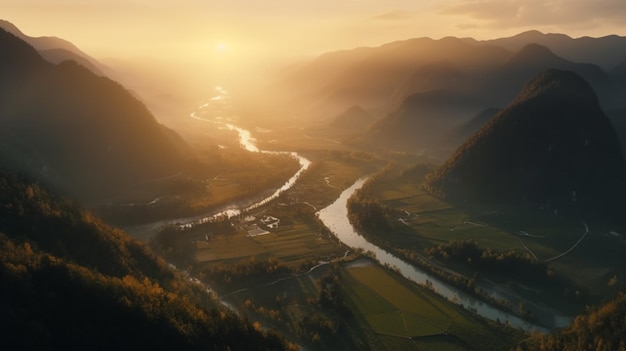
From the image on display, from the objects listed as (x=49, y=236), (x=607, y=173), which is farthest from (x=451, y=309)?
(x=607, y=173)

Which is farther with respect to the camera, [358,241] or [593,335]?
[358,241]

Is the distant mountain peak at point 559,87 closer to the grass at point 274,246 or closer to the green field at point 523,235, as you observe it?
the green field at point 523,235

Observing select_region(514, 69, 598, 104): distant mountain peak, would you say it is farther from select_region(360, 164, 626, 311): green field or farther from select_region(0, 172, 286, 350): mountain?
select_region(0, 172, 286, 350): mountain

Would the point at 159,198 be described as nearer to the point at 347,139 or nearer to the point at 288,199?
the point at 288,199

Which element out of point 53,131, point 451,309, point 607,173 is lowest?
point 451,309

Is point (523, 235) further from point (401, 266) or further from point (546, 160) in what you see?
point (546, 160)

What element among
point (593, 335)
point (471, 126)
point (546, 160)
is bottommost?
point (593, 335)

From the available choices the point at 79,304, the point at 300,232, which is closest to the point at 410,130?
the point at 300,232
